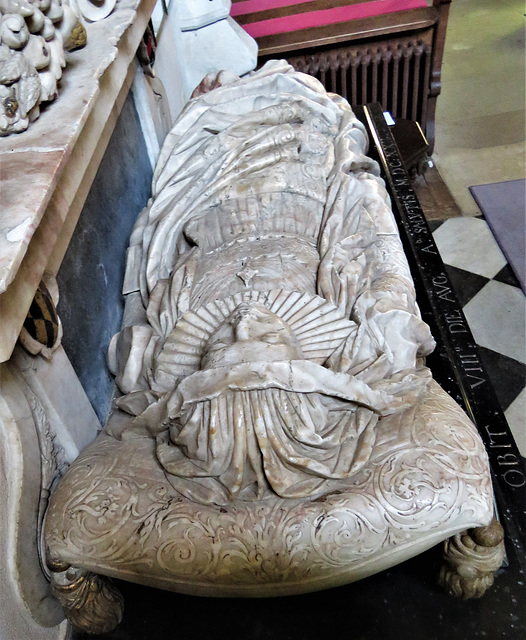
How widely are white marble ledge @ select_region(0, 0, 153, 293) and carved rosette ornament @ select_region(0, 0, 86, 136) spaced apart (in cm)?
4

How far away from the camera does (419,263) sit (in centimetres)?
209

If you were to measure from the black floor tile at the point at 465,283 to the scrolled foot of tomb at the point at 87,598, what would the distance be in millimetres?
1922

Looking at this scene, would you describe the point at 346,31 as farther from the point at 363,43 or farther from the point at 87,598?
the point at 87,598

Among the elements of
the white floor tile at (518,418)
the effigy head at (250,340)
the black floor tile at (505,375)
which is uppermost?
the effigy head at (250,340)

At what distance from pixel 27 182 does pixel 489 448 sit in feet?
4.33

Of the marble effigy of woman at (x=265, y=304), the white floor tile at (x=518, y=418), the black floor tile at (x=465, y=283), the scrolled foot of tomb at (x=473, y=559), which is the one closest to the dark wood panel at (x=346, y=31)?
the marble effigy of woman at (x=265, y=304)

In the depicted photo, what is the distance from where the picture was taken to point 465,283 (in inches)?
105

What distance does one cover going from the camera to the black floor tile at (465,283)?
8.55 feet

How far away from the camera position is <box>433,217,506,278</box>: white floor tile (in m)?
2.76

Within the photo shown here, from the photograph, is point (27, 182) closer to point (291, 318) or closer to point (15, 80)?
point (15, 80)

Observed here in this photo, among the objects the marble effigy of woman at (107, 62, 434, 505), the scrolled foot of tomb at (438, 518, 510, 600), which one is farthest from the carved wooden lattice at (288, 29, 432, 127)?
the scrolled foot of tomb at (438, 518, 510, 600)

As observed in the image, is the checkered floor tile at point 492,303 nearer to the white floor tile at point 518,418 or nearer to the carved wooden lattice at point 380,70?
the white floor tile at point 518,418

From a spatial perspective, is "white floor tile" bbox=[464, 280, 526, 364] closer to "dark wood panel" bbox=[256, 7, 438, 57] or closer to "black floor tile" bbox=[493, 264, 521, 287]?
"black floor tile" bbox=[493, 264, 521, 287]

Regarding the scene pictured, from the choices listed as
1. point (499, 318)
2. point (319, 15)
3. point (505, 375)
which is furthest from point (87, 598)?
point (319, 15)
